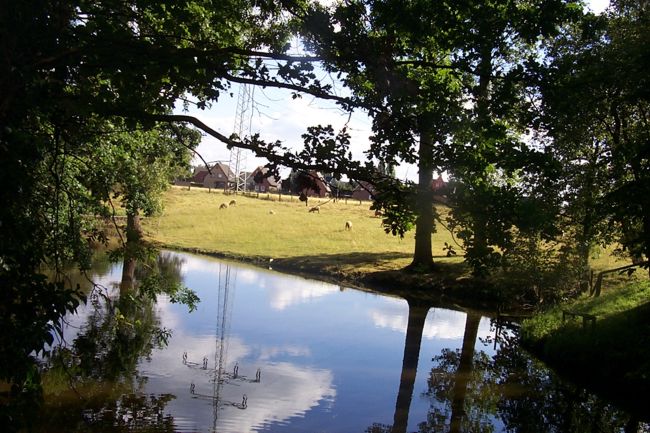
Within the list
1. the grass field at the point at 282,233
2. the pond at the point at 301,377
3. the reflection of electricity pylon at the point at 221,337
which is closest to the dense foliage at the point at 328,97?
the pond at the point at 301,377

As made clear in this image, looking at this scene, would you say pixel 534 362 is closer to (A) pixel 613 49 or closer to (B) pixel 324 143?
(A) pixel 613 49

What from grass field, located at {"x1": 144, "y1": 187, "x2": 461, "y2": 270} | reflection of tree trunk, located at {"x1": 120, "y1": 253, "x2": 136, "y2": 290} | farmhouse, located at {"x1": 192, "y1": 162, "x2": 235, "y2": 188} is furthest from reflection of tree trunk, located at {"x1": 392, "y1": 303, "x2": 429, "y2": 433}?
farmhouse, located at {"x1": 192, "y1": 162, "x2": 235, "y2": 188}

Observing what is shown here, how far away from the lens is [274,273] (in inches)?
1436

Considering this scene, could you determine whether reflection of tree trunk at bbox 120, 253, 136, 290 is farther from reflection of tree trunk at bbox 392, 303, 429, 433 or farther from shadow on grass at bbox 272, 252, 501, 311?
shadow on grass at bbox 272, 252, 501, 311

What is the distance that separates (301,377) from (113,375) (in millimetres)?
4718

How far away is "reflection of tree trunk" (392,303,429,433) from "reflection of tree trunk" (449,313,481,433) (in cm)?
107

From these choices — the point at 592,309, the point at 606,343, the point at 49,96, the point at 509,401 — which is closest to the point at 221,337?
the point at 509,401

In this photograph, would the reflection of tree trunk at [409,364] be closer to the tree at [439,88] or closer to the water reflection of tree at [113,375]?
the water reflection of tree at [113,375]

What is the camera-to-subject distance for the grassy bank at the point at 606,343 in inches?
524

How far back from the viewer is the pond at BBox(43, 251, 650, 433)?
11461 mm

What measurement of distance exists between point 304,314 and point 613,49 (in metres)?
15.0

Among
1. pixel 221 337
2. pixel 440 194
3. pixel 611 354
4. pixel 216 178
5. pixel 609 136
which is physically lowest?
pixel 221 337

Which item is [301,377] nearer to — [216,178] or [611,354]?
[611,354]

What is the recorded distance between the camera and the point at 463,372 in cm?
1669
